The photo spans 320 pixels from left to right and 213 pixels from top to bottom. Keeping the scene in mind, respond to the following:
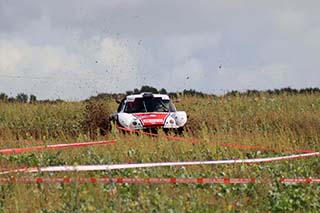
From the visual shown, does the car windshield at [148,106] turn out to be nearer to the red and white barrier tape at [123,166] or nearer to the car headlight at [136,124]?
the car headlight at [136,124]

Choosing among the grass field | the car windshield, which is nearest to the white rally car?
the car windshield

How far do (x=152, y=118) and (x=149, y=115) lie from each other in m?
0.28

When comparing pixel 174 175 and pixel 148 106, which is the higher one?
pixel 148 106

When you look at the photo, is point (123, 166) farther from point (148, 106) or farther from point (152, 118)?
point (148, 106)

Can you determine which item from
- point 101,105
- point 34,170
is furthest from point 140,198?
point 101,105

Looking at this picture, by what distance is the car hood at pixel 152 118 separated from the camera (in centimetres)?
1814

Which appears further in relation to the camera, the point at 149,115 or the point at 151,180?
the point at 149,115

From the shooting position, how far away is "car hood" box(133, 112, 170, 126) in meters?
18.1

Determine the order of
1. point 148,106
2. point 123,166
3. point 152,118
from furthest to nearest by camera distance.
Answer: point 148,106 → point 152,118 → point 123,166

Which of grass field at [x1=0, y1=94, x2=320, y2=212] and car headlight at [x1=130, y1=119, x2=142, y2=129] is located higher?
car headlight at [x1=130, y1=119, x2=142, y2=129]

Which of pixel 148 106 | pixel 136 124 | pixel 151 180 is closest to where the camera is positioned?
pixel 151 180

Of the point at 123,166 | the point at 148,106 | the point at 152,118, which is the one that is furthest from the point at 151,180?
the point at 148,106

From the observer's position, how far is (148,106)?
63.9 ft

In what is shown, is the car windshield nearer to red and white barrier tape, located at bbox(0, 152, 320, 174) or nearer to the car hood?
the car hood
